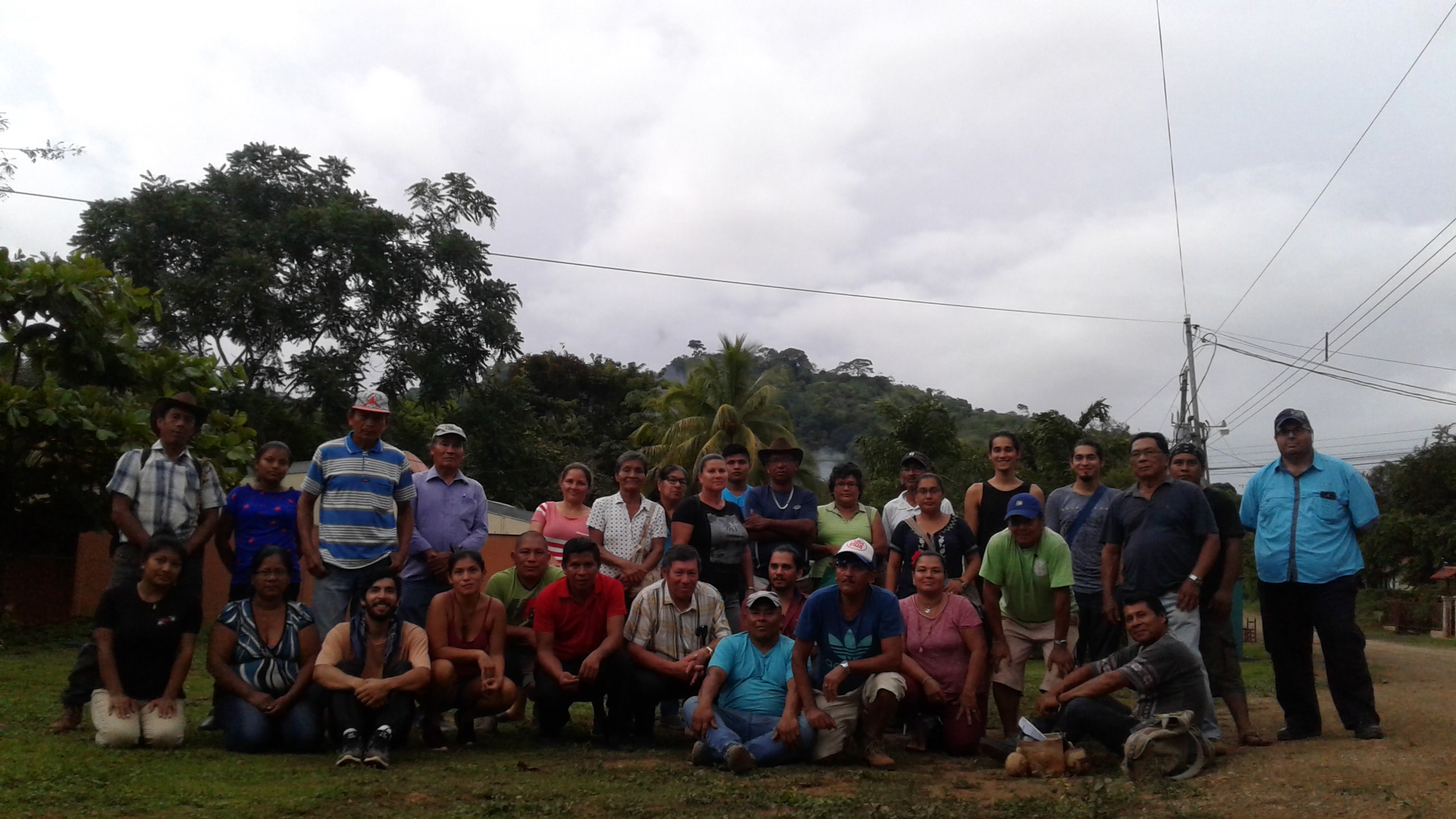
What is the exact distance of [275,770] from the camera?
17.4 ft

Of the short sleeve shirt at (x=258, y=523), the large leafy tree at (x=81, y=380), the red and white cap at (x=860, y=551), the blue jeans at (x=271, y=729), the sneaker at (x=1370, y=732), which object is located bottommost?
the sneaker at (x=1370, y=732)

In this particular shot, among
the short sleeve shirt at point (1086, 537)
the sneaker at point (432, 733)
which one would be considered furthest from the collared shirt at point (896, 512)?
the sneaker at point (432, 733)

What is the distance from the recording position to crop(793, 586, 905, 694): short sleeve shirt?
6.10m

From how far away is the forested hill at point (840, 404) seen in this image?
192 feet

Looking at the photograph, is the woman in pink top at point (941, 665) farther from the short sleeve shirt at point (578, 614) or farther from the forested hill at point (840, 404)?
the forested hill at point (840, 404)

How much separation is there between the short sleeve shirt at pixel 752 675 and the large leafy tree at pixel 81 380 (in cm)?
790

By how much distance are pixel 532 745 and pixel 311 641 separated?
4.33 feet

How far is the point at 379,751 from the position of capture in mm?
5496

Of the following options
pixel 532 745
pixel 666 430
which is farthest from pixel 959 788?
pixel 666 430

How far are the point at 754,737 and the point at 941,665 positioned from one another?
3.85ft

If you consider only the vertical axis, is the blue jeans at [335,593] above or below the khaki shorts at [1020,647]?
above

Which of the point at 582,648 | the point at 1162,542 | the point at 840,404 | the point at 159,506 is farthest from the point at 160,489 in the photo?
the point at 840,404

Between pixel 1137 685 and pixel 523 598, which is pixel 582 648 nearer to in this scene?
pixel 523 598

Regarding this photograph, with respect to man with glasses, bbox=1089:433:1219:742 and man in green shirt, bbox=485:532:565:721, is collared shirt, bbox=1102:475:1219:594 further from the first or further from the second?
man in green shirt, bbox=485:532:565:721
